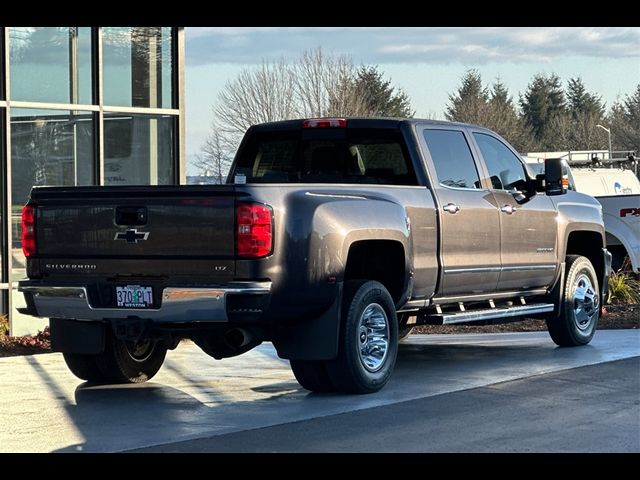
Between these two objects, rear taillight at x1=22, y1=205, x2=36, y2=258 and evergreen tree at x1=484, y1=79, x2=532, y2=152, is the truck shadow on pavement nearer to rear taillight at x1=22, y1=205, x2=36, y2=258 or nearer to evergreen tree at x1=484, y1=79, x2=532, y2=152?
rear taillight at x1=22, y1=205, x2=36, y2=258

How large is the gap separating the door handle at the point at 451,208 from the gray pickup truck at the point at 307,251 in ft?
0.04

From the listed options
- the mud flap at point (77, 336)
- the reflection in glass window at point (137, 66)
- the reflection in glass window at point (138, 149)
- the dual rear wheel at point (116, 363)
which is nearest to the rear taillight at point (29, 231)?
the mud flap at point (77, 336)

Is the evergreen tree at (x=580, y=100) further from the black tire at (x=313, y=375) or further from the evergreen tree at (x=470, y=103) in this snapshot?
the black tire at (x=313, y=375)

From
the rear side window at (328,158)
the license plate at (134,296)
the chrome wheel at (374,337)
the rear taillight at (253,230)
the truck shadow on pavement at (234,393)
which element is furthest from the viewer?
the rear side window at (328,158)

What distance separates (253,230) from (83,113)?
7.05 m

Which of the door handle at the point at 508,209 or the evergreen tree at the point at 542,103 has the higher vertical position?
the evergreen tree at the point at 542,103

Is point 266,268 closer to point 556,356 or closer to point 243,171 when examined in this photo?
point 243,171

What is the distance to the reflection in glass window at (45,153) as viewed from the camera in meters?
14.5

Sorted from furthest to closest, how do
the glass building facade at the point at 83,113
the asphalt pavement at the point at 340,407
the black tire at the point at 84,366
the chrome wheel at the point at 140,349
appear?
the glass building facade at the point at 83,113, the chrome wheel at the point at 140,349, the black tire at the point at 84,366, the asphalt pavement at the point at 340,407

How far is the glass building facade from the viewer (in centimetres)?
1436

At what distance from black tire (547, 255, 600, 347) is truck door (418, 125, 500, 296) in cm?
137

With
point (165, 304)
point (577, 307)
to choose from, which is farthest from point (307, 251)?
point (577, 307)
